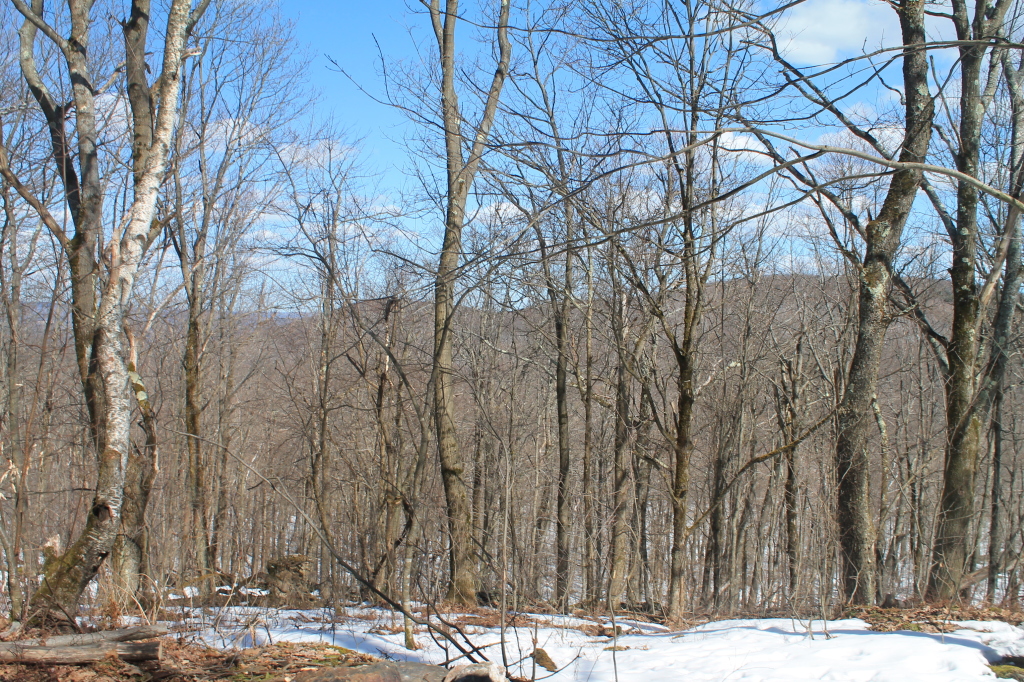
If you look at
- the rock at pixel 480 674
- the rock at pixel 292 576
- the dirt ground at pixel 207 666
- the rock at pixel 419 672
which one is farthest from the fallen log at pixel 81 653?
the rock at pixel 292 576

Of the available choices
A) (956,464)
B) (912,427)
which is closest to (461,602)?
(956,464)

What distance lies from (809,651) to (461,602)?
4.33 metres

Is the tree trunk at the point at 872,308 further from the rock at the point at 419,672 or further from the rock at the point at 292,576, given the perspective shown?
the rock at the point at 292,576

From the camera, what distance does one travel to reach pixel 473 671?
354 centimetres

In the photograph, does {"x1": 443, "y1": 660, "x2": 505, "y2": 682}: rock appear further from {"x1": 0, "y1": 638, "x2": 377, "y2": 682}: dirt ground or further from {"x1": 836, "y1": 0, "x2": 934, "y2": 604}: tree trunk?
{"x1": 836, "y1": 0, "x2": 934, "y2": 604}: tree trunk

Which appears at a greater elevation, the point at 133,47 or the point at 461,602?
the point at 133,47

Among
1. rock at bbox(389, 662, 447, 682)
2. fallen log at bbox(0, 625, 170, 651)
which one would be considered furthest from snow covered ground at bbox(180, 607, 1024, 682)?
fallen log at bbox(0, 625, 170, 651)

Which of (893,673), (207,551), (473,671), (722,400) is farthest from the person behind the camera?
(722,400)

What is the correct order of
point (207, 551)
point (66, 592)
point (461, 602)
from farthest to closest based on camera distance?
point (207, 551) < point (461, 602) < point (66, 592)

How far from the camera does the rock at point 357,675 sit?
11.8 feet

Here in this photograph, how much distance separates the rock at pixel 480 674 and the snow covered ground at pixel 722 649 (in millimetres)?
216

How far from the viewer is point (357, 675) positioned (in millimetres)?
3617

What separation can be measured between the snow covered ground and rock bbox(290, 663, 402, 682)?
607 millimetres

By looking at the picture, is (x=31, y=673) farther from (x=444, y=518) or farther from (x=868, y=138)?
(x=868, y=138)
